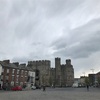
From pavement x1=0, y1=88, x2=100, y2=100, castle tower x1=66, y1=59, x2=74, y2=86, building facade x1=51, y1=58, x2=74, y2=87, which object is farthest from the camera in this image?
castle tower x1=66, y1=59, x2=74, y2=86

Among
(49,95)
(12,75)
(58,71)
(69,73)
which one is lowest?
(49,95)

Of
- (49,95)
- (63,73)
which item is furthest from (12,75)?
(63,73)

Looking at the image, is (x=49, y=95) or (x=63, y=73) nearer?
(x=49, y=95)

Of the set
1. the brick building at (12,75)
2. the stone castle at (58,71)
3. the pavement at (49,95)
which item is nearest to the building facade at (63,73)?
the stone castle at (58,71)

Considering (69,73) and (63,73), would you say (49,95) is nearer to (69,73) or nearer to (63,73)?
(69,73)

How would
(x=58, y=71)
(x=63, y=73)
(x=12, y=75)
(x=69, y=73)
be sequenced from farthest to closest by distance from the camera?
(x=63, y=73) < (x=69, y=73) < (x=58, y=71) < (x=12, y=75)

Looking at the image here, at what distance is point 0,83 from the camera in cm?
8100

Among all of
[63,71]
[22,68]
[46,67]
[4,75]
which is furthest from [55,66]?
[4,75]

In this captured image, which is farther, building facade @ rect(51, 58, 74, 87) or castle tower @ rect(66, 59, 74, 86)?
castle tower @ rect(66, 59, 74, 86)

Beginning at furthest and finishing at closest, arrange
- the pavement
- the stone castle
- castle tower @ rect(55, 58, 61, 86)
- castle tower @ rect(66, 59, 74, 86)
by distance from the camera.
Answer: castle tower @ rect(66, 59, 74, 86) < castle tower @ rect(55, 58, 61, 86) < the stone castle < the pavement

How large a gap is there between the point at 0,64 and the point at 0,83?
7938 mm

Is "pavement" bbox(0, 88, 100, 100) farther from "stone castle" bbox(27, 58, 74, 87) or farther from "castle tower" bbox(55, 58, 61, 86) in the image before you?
"castle tower" bbox(55, 58, 61, 86)

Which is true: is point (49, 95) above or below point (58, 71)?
below

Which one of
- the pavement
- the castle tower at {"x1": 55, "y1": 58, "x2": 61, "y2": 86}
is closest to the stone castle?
the castle tower at {"x1": 55, "y1": 58, "x2": 61, "y2": 86}
